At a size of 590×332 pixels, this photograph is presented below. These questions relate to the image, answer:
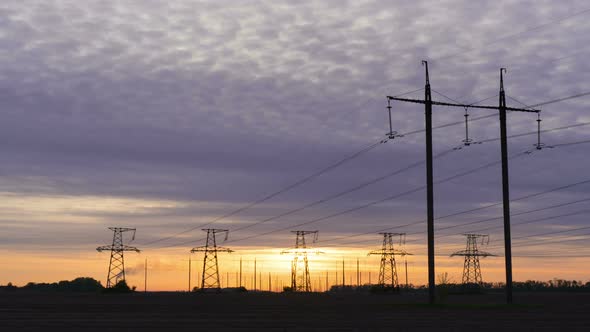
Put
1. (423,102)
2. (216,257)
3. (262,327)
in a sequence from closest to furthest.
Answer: (262,327) < (423,102) < (216,257)

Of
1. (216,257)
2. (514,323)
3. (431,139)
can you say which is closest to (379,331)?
(514,323)

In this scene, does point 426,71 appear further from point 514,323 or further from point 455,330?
point 455,330

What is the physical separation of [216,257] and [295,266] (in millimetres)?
18367

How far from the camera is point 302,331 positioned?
37156mm

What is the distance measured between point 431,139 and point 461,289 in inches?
4856

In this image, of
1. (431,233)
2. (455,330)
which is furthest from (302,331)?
(431,233)

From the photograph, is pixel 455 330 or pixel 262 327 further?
pixel 262 327

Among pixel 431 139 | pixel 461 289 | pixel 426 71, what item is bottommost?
pixel 461 289

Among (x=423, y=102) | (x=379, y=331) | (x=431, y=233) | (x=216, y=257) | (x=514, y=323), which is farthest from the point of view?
(x=216, y=257)

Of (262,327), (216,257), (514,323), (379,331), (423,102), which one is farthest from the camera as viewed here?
(216,257)

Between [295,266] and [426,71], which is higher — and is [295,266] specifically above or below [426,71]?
below

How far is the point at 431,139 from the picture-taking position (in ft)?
241

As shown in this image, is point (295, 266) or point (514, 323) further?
point (295, 266)

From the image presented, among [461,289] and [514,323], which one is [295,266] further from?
[514,323]
